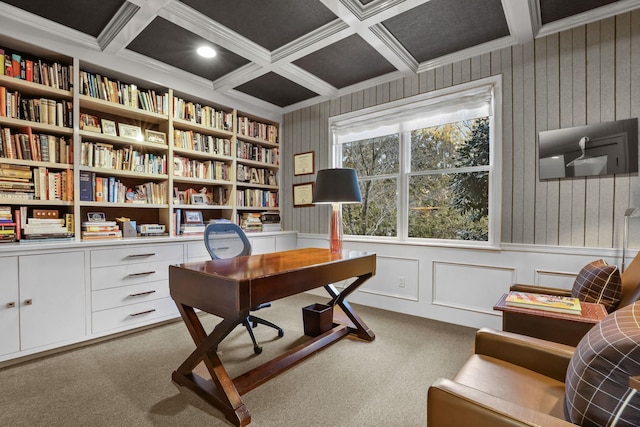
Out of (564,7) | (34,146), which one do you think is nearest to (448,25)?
(564,7)

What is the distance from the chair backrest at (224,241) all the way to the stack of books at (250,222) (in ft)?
3.59

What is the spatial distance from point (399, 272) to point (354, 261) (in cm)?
123

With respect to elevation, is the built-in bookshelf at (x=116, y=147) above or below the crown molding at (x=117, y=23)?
below

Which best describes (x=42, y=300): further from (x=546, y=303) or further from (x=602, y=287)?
(x=602, y=287)

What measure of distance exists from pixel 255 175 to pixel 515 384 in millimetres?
3600

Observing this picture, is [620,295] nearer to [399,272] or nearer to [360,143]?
[399,272]

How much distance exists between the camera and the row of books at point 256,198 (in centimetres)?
396

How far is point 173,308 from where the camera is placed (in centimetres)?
304

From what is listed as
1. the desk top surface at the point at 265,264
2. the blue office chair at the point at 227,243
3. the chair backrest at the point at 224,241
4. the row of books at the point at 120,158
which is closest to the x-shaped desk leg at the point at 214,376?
the desk top surface at the point at 265,264

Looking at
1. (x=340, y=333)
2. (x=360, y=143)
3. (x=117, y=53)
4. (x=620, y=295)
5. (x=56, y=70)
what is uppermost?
(x=117, y=53)

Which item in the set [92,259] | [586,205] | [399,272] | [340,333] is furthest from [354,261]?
[92,259]

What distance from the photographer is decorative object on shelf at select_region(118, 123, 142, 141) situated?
2.96 m

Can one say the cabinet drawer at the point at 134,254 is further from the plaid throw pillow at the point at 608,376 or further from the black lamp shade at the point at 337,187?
the plaid throw pillow at the point at 608,376

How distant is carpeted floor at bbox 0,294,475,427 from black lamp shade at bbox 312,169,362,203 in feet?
3.87
